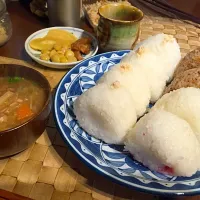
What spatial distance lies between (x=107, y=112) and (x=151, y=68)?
30cm

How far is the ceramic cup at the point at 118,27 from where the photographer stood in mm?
1304

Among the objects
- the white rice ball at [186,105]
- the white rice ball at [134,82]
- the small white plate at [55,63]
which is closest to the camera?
the white rice ball at [186,105]

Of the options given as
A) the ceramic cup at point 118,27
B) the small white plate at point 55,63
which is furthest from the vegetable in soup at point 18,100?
the ceramic cup at point 118,27

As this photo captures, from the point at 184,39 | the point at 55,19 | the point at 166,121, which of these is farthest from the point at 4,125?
the point at 184,39

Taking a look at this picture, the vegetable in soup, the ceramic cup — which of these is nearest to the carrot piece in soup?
the vegetable in soup

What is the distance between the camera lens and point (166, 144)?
2.50ft

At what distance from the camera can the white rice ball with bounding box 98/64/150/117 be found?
0.96 meters

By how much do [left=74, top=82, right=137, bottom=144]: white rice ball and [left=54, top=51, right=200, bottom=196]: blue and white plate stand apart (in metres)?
0.03

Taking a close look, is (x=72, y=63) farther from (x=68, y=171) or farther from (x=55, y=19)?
(x=68, y=171)

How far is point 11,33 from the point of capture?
1479 millimetres

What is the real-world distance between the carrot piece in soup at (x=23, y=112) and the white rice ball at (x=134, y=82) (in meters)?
0.26

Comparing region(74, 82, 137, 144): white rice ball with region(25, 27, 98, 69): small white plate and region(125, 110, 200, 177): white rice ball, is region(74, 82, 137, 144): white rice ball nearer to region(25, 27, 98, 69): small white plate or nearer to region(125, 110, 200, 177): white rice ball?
region(125, 110, 200, 177): white rice ball

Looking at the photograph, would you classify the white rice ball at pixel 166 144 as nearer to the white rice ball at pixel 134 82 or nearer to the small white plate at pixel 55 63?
the white rice ball at pixel 134 82

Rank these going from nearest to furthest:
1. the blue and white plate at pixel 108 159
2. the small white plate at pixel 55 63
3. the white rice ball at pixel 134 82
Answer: the blue and white plate at pixel 108 159
the white rice ball at pixel 134 82
the small white plate at pixel 55 63
